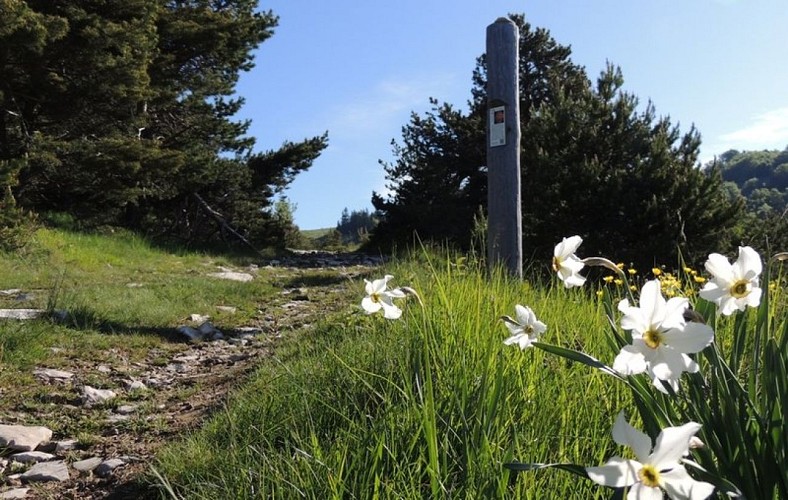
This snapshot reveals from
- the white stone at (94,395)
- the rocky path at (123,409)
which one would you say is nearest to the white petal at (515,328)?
the rocky path at (123,409)

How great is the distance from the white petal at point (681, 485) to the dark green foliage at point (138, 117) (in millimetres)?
9265

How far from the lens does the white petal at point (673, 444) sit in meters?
0.77

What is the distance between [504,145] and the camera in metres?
5.38

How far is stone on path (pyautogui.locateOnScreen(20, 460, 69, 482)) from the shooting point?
8.46ft

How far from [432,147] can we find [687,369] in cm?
1976

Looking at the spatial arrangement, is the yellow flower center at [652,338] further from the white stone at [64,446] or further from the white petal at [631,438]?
the white stone at [64,446]

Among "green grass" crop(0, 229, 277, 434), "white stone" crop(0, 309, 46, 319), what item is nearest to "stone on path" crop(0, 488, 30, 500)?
"green grass" crop(0, 229, 277, 434)

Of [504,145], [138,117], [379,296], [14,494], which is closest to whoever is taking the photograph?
[379,296]

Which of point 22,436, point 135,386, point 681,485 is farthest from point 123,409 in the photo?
point 681,485

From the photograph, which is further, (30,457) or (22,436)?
(22,436)

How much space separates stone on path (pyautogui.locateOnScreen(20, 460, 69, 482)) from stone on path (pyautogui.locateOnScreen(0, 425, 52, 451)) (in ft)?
0.73

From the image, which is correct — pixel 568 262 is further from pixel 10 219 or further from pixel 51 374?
pixel 10 219

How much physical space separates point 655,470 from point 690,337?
23 centimetres

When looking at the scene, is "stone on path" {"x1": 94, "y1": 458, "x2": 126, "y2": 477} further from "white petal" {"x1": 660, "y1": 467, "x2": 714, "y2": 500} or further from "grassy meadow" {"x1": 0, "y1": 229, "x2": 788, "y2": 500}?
"white petal" {"x1": 660, "y1": 467, "x2": 714, "y2": 500}
